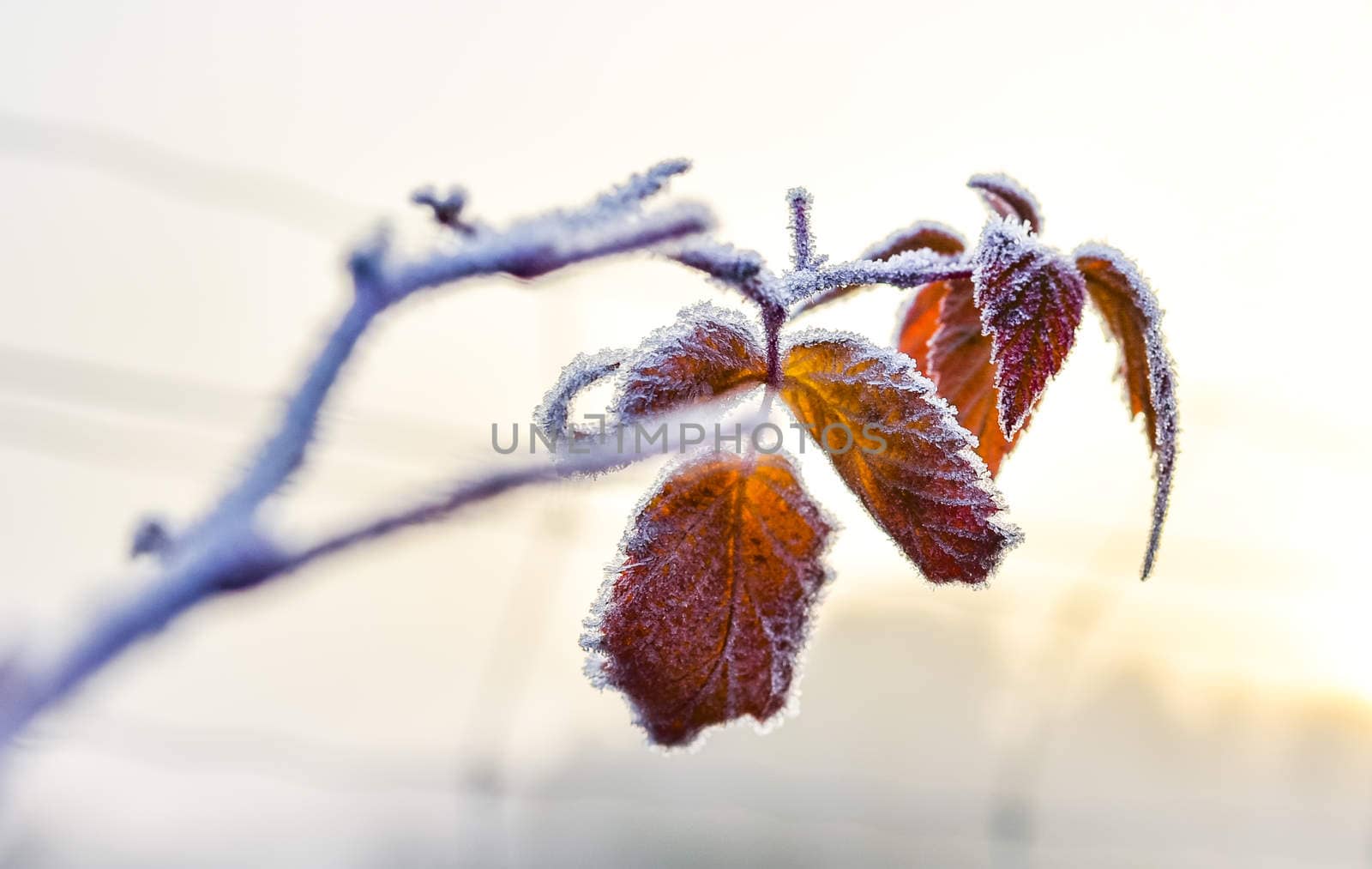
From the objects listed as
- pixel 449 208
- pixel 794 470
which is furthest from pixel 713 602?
pixel 449 208

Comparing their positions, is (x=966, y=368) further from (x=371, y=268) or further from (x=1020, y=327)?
(x=371, y=268)

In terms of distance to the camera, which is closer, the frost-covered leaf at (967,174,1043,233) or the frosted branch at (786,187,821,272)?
the frosted branch at (786,187,821,272)

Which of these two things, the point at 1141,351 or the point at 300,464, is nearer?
the point at 300,464

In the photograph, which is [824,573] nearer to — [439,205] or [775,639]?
[775,639]

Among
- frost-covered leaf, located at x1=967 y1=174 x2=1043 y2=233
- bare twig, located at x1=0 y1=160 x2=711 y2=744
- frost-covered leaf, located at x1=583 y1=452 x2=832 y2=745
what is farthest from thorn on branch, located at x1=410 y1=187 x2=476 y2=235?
frost-covered leaf, located at x1=967 y1=174 x2=1043 y2=233

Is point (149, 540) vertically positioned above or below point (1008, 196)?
below

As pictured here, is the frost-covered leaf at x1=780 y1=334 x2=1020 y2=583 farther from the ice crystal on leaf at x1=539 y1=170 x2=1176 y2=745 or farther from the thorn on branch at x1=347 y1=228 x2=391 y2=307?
the thorn on branch at x1=347 y1=228 x2=391 y2=307

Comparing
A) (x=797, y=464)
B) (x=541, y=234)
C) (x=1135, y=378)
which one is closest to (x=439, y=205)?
(x=541, y=234)
